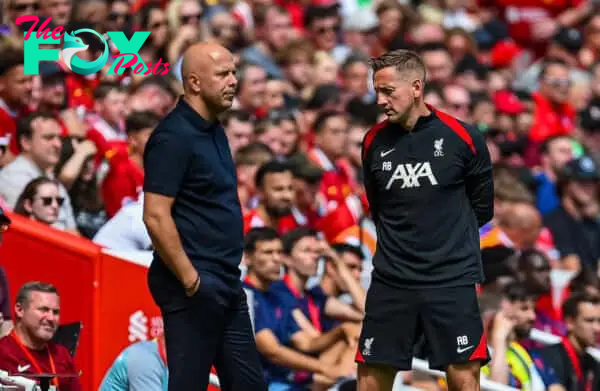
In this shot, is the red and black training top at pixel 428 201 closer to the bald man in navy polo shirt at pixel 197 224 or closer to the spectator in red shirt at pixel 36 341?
the bald man in navy polo shirt at pixel 197 224

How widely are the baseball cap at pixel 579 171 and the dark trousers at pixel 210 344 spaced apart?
7.73 metres

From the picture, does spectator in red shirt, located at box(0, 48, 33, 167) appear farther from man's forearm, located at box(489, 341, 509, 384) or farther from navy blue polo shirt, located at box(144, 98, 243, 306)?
navy blue polo shirt, located at box(144, 98, 243, 306)

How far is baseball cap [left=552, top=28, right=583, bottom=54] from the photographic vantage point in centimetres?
1930

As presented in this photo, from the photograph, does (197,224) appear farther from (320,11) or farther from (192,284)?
(320,11)

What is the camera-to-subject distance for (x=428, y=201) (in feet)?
25.0

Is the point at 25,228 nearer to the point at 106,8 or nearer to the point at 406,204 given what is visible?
the point at 406,204

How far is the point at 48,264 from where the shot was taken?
30.5 feet

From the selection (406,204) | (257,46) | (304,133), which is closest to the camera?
(406,204)

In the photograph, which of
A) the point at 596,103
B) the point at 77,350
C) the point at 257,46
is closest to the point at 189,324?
the point at 77,350

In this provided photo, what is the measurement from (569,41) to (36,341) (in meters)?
12.1

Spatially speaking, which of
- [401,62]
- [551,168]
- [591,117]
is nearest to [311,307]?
[401,62]

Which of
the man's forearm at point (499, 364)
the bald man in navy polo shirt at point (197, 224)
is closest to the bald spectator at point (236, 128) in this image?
the man's forearm at point (499, 364)

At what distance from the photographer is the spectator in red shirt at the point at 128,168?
10.8 metres

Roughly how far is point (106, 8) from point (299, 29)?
147 inches
